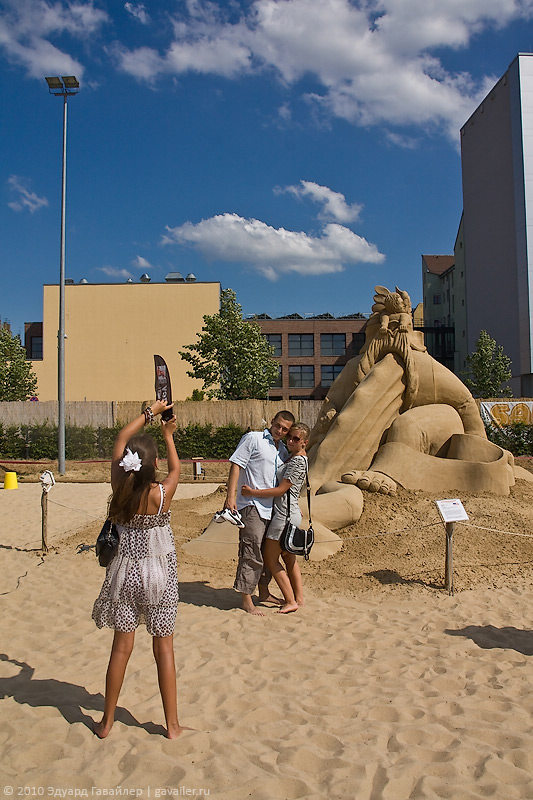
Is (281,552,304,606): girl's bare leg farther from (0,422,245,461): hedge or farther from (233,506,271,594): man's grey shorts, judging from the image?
(0,422,245,461): hedge

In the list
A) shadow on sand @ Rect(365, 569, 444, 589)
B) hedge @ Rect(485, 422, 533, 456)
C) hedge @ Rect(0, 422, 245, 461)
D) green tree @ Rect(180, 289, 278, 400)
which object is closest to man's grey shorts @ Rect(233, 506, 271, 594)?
shadow on sand @ Rect(365, 569, 444, 589)

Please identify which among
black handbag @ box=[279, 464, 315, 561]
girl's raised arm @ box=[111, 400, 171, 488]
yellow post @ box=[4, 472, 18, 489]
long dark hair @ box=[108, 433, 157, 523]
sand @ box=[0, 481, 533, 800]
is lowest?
sand @ box=[0, 481, 533, 800]

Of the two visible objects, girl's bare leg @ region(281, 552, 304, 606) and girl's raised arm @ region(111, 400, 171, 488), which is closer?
girl's raised arm @ region(111, 400, 171, 488)

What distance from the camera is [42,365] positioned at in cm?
3491

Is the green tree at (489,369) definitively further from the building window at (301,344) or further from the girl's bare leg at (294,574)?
the girl's bare leg at (294,574)

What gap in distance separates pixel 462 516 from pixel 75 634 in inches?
136

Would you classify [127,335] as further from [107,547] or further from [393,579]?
[107,547]

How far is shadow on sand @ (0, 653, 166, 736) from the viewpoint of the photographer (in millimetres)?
3051

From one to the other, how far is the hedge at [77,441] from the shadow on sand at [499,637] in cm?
1622

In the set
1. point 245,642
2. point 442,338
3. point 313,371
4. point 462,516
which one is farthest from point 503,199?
point 245,642

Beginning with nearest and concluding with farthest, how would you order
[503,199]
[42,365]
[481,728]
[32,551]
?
[481,728] < [32,551] < [503,199] < [42,365]

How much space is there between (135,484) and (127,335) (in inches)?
1305

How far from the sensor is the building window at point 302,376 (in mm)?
40375

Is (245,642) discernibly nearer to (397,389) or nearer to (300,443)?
(300,443)
